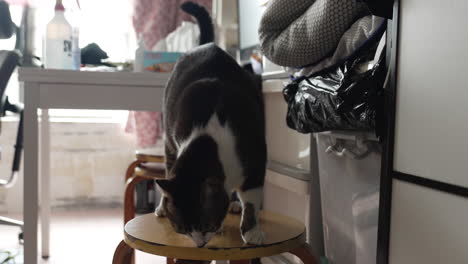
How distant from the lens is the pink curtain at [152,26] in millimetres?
2598

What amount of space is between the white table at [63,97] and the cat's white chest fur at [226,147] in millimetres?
516

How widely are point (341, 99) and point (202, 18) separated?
0.82 metres

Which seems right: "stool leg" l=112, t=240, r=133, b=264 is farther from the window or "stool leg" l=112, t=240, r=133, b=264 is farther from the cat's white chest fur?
the window

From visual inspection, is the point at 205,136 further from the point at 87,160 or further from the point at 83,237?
the point at 87,160

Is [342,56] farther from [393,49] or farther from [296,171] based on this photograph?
[296,171]

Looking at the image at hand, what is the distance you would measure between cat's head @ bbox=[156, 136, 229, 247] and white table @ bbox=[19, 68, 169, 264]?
1.86 ft

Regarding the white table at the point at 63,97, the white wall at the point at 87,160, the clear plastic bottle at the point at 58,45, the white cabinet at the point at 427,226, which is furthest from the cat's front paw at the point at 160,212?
the white wall at the point at 87,160

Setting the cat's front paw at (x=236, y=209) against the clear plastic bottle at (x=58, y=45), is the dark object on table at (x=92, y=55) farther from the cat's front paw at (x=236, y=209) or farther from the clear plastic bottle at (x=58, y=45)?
the cat's front paw at (x=236, y=209)

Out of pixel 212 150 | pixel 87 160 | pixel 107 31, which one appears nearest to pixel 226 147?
pixel 212 150

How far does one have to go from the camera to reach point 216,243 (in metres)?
0.81

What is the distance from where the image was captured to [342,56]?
905 millimetres

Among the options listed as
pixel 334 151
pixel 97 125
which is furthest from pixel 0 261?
pixel 334 151

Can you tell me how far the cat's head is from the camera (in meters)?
0.80

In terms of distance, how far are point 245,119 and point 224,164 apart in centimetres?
14
